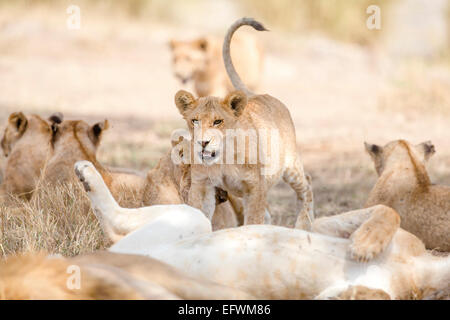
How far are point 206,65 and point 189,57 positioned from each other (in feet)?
0.97

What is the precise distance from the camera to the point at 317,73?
16781 millimetres

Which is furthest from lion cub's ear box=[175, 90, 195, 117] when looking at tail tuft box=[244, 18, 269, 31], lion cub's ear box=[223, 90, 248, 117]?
tail tuft box=[244, 18, 269, 31]

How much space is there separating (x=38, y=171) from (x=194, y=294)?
302cm

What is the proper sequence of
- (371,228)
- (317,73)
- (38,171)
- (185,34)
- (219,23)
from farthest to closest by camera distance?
(219,23)
(185,34)
(317,73)
(38,171)
(371,228)

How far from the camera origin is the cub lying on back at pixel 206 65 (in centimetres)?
1146

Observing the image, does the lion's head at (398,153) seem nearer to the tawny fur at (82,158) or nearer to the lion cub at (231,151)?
the lion cub at (231,151)

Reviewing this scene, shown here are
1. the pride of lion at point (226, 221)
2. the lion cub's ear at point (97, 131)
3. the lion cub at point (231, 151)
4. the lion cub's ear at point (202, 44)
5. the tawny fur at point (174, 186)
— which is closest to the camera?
the pride of lion at point (226, 221)

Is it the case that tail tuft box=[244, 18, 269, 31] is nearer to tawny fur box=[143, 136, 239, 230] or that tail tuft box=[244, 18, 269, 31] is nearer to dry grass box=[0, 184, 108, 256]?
tawny fur box=[143, 136, 239, 230]

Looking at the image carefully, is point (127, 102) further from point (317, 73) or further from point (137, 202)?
point (137, 202)

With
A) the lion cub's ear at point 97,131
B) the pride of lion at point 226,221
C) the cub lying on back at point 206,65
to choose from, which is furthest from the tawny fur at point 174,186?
the cub lying on back at point 206,65

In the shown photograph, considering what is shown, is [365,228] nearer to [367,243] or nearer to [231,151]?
[367,243]

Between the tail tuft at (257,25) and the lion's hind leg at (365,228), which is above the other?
the tail tuft at (257,25)
